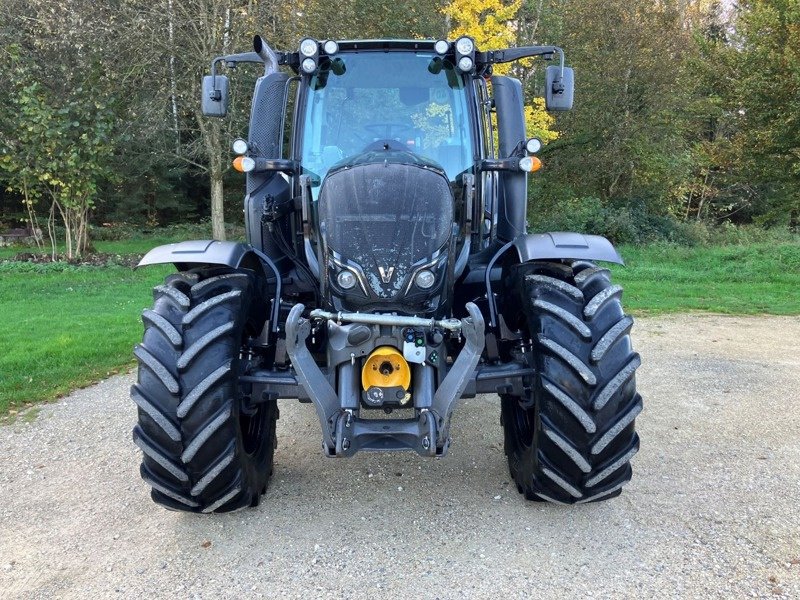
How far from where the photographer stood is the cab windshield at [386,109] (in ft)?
12.8

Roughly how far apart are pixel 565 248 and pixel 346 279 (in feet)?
3.67

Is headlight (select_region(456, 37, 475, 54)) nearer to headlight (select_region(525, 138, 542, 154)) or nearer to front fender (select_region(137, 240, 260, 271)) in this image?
headlight (select_region(525, 138, 542, 154))

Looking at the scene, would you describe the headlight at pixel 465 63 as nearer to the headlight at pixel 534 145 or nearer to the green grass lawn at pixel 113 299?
the headlight at pixel 534 145

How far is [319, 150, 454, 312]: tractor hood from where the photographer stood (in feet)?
9.86

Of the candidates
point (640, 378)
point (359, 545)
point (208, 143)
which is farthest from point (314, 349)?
point (208, 143)

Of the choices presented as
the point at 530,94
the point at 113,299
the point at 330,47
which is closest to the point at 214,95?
the point at 330,47

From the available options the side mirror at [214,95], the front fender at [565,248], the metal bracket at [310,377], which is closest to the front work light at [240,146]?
the side mirror at [214,95]

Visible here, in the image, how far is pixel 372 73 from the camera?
3982 millimetres

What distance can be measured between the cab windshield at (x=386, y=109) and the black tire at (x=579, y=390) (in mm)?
1162

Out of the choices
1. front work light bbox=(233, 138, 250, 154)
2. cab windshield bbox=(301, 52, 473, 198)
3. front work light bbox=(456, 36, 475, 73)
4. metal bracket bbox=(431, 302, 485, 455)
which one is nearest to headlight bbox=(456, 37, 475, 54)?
front work light bbox=(456, 36, 475, 73)

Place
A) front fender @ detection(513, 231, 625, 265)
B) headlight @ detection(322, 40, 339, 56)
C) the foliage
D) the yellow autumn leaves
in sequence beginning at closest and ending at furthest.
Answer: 1. front fender @ detection(513, 231, 625, 265)
2. headlight @ detection(322, 40, 339, 56)
3. the yellow autumn leaves
4. the foliage

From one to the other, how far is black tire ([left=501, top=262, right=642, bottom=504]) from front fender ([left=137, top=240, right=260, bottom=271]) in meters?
1.49

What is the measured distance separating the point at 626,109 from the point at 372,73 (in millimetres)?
15117

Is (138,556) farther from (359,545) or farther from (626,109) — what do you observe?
(626,109)
